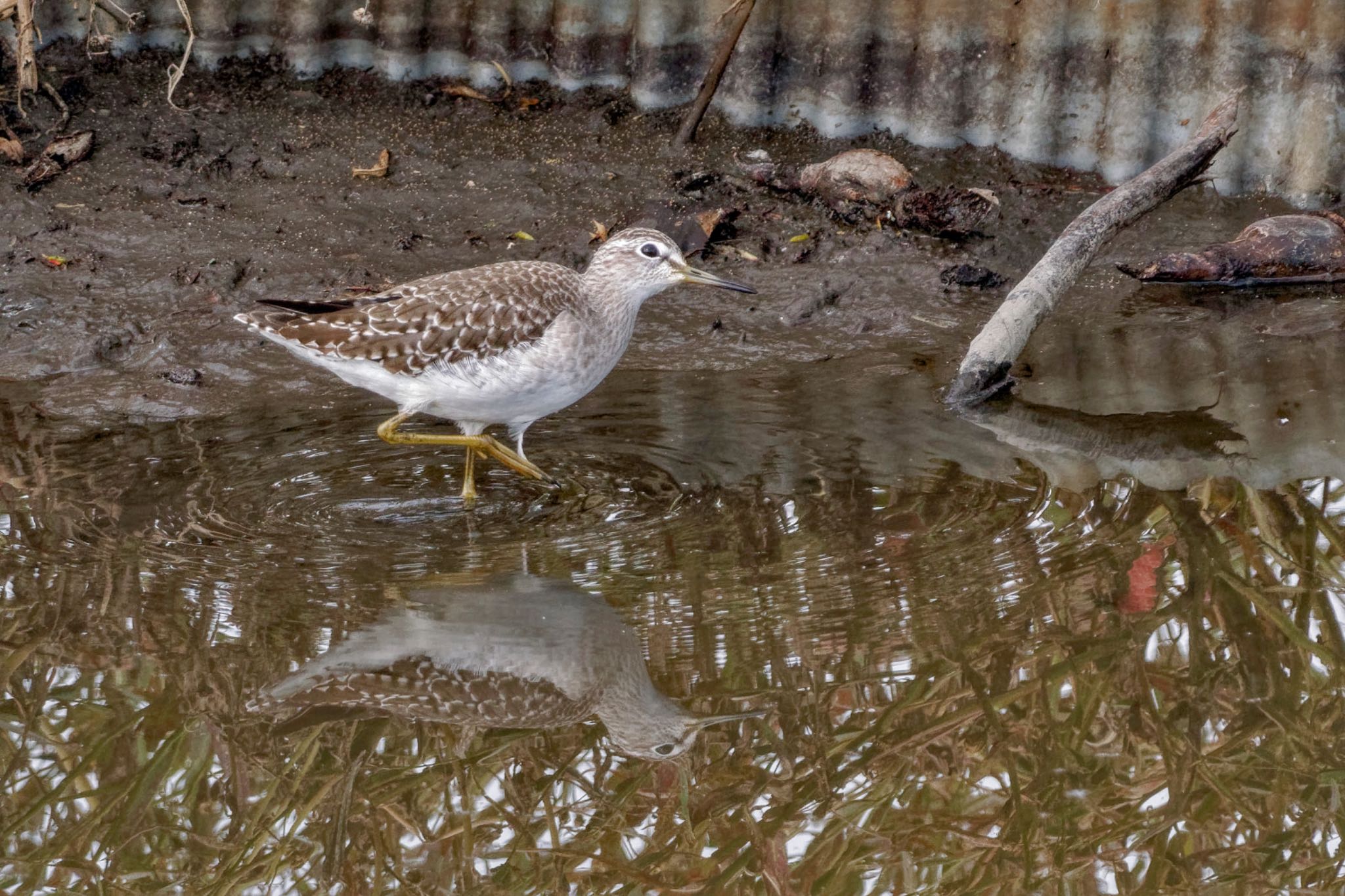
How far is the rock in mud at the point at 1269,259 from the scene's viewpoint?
24.8 feet

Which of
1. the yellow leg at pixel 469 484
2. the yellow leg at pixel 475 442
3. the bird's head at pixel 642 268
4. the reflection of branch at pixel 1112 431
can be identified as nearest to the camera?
Result: the yellow leg at pixel 469 484

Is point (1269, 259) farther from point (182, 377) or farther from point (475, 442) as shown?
point (182, 377)

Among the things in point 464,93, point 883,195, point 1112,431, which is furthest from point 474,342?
point 464,93

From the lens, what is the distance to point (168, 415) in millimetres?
6320

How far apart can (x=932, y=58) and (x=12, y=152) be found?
15.9 feet

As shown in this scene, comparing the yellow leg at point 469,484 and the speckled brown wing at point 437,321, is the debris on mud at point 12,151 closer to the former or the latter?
the speckled brown wing at point 437,321

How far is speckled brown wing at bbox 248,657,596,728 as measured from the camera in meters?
4.11

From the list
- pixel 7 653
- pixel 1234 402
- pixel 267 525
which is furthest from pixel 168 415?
pixel 1234 402

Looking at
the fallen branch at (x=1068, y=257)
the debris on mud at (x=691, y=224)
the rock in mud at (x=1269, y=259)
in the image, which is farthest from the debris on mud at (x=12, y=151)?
the rock in mud at (x=1269, y=259)

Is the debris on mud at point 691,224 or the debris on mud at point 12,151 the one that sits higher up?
the debris on mud at point 12,151

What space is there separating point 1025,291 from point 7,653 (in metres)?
4.21

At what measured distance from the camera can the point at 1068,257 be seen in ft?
21.8

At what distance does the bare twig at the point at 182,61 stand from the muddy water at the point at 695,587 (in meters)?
0.66

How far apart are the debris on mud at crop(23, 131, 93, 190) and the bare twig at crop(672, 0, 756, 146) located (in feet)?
10.2
